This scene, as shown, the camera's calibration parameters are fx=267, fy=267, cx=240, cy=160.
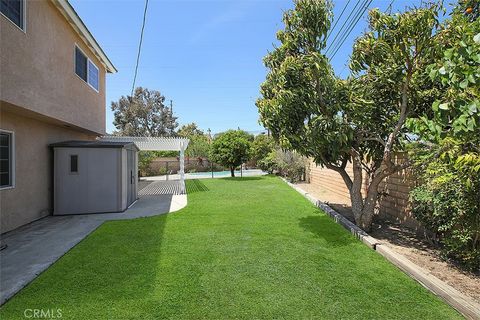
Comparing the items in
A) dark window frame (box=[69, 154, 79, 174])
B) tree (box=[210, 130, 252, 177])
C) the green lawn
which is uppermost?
tree (box=[210, 130, 252, 177])

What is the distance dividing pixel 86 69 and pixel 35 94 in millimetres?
4608

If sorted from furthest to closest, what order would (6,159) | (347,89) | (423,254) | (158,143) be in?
(158,143) < (6,159) < (347,89) < (423,254)

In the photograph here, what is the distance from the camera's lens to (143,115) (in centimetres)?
4369

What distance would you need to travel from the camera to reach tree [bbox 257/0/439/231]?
5523 mm

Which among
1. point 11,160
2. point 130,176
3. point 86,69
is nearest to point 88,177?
point 130,176

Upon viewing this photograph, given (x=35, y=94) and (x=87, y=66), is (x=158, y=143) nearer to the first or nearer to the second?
(x=87, y=66)

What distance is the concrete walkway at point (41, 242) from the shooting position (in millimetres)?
4195

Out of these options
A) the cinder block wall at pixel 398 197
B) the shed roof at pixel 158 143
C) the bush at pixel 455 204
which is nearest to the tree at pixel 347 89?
the cinder block wall at pixel 398 197

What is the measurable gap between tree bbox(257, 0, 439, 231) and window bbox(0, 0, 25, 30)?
5.86m

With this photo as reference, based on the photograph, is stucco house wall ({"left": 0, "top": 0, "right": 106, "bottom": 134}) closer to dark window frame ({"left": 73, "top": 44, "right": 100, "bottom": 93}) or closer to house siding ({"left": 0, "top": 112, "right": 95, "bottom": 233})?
dark window frame ({"left": 73, "top": 44, "right": 100, "bottom": 93})

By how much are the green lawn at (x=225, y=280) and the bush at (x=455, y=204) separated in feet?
3.78

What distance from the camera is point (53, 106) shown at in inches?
299

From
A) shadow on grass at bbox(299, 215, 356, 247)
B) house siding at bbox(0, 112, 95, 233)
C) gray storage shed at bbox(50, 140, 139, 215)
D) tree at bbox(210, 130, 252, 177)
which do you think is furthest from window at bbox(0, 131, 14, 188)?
tree at bbox(210, 130, 252, 177)

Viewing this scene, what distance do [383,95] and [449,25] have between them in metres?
1.95
